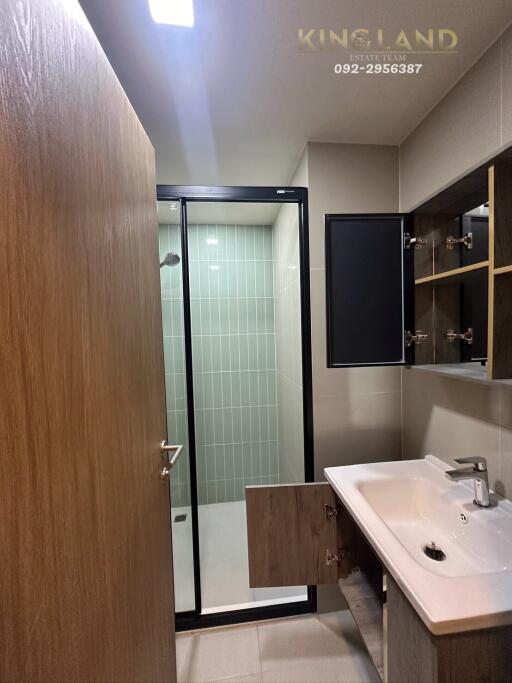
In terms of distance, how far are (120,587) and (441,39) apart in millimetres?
1833

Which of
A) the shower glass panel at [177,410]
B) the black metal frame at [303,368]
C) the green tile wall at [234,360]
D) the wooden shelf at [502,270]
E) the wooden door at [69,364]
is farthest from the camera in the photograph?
the green tile wall at [234,360]

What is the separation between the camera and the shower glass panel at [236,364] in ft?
7.09

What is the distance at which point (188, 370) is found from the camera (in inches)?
61.2

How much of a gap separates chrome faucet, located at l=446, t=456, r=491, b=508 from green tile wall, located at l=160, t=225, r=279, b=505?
157cm

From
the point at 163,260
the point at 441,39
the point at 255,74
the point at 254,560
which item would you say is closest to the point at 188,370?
the point at 163,260

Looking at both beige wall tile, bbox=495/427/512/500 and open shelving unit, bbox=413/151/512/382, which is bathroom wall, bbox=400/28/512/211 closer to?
open shelving unit, bbox=413/151/512/382

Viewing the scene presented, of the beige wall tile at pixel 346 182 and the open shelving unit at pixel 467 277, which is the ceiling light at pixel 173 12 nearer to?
the beige wall tile at pixel 346 182

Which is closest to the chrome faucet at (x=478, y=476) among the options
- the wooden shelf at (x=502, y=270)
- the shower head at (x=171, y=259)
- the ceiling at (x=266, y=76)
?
the wooden shelf at (x=502, y=270)

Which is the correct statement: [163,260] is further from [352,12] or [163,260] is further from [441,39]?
[441,39]

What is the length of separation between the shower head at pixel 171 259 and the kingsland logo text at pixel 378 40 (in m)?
0.98

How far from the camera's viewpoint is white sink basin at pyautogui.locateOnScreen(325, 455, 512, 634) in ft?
2.11

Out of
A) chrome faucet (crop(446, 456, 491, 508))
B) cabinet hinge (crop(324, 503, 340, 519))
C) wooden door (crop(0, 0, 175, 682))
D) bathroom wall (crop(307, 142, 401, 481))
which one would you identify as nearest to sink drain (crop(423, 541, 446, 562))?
chrome faucet (crop(446, 456, 491, 508))

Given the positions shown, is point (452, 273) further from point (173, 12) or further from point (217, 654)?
point (217, 654)

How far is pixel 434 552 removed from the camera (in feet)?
3.26
